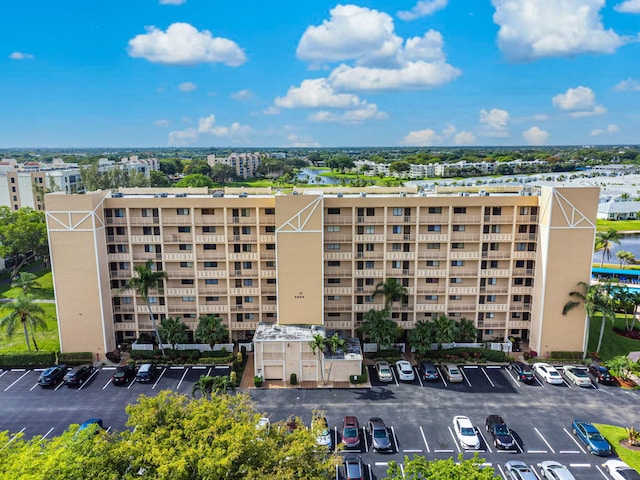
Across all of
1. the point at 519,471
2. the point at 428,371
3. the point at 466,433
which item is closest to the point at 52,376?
the point at 428,371

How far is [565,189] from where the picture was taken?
47219 millimetres

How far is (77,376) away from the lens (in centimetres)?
4531

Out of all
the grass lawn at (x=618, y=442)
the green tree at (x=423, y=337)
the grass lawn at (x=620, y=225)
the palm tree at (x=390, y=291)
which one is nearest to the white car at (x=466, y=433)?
the grass lawn at (x=618, y=442)

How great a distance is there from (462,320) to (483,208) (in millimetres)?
12519

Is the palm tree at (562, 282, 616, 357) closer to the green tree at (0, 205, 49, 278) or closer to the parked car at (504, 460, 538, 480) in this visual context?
the parked car at (504, 460, 538, 480)

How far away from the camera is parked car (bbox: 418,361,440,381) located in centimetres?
4547

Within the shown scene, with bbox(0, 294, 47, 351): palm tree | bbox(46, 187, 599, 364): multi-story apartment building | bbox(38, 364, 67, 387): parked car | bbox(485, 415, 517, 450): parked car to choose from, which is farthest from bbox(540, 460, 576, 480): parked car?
bbox(0, 294, 47, 351): palm tree

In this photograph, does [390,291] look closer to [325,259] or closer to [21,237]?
[325,259]

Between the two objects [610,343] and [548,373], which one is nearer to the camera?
[548,373]

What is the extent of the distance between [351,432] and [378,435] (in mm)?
2118

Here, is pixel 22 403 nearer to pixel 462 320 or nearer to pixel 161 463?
pixel 161 463

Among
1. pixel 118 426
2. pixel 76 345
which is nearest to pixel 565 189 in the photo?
pixel 118 426

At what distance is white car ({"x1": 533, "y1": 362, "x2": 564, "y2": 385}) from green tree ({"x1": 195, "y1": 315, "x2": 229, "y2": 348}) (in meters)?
33.2

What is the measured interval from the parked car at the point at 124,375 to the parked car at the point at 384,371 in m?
25.0
